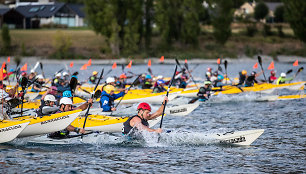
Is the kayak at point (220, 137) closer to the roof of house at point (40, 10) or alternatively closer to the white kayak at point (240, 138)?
the white kayak at point (240, 138)

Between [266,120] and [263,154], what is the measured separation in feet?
22.2

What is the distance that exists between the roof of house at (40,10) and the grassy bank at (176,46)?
1131 cm

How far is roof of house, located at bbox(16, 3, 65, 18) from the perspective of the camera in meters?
88.5

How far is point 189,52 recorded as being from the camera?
66.8 metres

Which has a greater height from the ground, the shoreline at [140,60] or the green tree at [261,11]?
the green tree at [261,11]

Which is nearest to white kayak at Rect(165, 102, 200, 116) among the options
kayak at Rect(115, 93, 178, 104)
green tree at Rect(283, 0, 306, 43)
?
kayak at Rect(115, 93, 178, 104)

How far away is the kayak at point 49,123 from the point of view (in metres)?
13.2

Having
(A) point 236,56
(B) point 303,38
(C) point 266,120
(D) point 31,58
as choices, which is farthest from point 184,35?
(C) point 266,120

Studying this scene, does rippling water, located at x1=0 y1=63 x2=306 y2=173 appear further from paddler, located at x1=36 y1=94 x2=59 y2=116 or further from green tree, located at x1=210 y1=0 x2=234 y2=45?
green tree, located at x1=210 y1=0 x2=234 y2=45

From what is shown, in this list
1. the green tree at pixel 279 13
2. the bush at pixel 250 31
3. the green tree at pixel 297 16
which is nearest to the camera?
the green tree at pixel 297 16

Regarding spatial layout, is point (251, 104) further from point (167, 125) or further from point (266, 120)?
point (167, 125)

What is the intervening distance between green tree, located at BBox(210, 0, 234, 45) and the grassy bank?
8.75 ft

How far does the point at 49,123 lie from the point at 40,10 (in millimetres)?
80742

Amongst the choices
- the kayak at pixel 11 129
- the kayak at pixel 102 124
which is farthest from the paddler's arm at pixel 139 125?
the kayak at pixel 11 129
